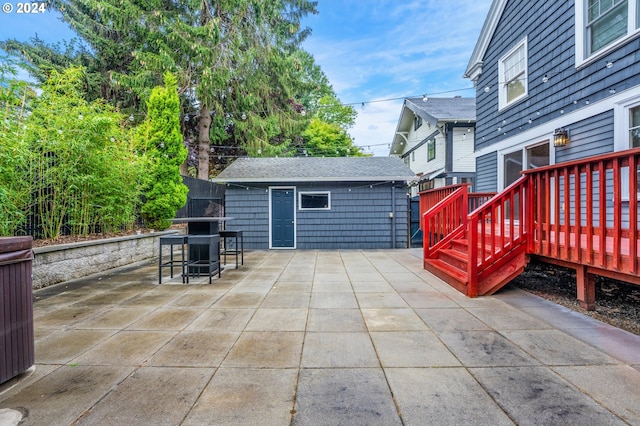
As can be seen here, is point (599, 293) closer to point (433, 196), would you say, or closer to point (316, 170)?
point (433, 196)

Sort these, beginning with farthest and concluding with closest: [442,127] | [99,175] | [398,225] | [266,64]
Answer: [266,64]
[442,127]
[398,225]
[99,175]

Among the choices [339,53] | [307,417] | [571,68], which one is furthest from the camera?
[339,53]

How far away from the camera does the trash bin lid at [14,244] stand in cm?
186

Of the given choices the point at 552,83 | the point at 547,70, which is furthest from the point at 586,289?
the point at 547,70

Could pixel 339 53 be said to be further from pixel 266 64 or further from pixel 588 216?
pixel 588 216

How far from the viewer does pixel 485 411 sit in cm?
162

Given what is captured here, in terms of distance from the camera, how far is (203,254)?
5074mm

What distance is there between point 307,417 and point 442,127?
11357 mm

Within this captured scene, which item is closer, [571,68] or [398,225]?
[571,68]

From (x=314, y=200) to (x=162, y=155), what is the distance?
405cm

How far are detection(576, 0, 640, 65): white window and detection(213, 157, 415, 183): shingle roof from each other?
4426 mm

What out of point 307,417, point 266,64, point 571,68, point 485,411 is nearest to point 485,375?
point 485,411

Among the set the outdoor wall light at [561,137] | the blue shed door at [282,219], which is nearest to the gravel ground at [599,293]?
the outdoor wall light at [561,137]

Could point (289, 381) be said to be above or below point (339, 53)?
below
